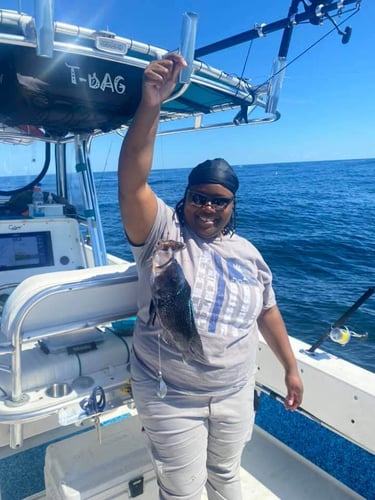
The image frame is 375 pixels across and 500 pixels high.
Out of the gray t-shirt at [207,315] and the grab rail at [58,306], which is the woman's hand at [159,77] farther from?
the grab rail at [58,306]

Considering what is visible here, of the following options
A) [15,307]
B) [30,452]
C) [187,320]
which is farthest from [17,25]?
[30,452]

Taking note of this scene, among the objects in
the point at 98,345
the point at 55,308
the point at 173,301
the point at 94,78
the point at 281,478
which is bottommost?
the point at 281,478

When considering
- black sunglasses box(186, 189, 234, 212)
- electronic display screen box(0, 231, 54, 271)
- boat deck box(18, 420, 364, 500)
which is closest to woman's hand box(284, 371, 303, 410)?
boat deck box(18, 420, 364, 500)

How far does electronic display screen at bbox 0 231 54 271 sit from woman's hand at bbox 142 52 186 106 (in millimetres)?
3179

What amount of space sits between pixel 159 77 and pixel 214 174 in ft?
1.71

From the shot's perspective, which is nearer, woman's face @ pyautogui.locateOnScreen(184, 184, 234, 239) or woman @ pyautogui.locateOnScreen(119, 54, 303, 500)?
woman @ pyautogui.locateOnScreen(119, 54, 303, 500)

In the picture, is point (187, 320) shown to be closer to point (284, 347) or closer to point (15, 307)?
point (15, 307)

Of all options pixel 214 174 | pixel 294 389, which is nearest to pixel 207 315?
pixel 214 174

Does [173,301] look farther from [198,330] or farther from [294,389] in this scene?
[294,389]

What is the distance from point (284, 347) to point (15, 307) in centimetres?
162

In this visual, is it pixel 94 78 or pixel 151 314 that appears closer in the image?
pixel 151 314

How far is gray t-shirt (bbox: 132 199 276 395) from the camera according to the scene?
1732 mm

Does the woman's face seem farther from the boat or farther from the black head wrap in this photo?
the boat

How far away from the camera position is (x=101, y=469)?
208 centimetres
